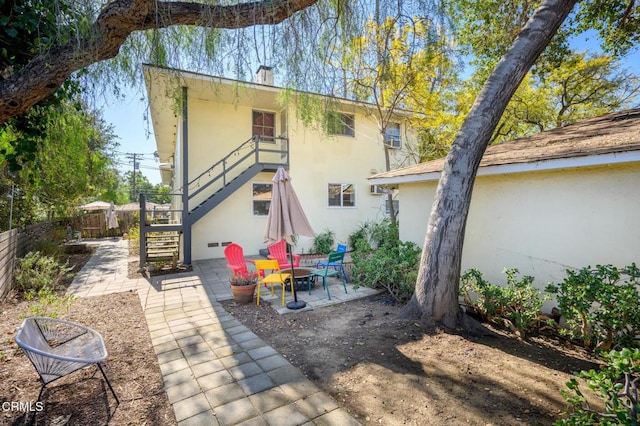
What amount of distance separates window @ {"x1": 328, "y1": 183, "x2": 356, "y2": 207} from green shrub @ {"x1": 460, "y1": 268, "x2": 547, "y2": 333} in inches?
321

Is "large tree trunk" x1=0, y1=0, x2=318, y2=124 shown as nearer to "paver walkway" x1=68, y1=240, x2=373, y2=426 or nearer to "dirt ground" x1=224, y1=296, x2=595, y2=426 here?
"paver walkway" x1=68, y1=240, x2=373, y2=426

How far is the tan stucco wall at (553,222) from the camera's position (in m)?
4.16

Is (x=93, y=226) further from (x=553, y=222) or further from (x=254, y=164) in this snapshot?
(x=553, y=222)

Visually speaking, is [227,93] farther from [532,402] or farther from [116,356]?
[532,402]

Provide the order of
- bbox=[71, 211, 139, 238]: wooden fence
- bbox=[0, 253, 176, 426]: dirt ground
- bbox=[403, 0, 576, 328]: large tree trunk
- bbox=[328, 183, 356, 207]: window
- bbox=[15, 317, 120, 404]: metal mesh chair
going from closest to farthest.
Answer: bbox=[15, 317, 120, 404]: metal mesh chair
bbox=[0, 253, 176, 426]: dirt ground
bbox=[403, 0, 576, 328]: large tree trunk
bbox=[328, 183, 356, 207]: window
bbox=[71, 211, 139, 238]: wooden fence

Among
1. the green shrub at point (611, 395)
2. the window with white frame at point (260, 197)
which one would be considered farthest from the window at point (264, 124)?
the green shrub at point (611, 395)

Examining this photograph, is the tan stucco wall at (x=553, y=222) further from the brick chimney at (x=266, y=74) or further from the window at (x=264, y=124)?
the window at (x=264, y=124)

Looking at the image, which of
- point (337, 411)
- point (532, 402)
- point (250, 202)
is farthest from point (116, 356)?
point (250, 202)

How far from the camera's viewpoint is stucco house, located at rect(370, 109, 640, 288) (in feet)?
13.5

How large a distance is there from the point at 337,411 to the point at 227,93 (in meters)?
9.84

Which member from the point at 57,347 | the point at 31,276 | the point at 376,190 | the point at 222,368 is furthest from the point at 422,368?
the point at 376,190

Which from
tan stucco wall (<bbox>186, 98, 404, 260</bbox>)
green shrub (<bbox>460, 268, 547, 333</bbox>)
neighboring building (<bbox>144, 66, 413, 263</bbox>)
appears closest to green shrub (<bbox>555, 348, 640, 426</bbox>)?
green shrub (<bbox>460, 268, 547, 333</bbox>)

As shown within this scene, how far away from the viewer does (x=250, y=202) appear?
1137 cm

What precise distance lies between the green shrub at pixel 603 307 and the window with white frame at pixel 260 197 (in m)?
9.53
